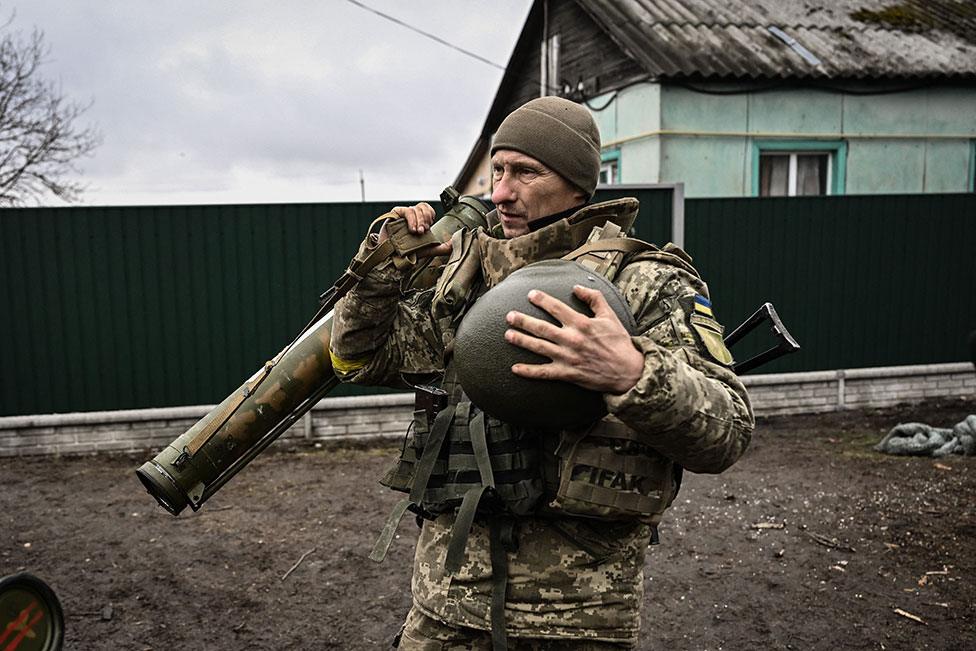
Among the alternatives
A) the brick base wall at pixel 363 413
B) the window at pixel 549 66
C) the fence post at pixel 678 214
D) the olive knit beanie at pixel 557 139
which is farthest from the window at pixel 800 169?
the olive knit beanie at pixel 557 139

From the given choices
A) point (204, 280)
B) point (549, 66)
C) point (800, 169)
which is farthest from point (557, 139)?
point (549, 66)

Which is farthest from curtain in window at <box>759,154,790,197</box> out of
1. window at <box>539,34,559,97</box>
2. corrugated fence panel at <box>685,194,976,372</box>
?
window at <box>539,34,559,97</box>

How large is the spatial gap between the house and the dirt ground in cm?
491

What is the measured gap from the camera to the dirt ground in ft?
13.1

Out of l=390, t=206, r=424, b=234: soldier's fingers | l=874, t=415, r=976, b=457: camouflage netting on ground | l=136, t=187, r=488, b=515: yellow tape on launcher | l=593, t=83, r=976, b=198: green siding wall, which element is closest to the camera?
l=390, t=206, r=424, b=234: soldier's fingers

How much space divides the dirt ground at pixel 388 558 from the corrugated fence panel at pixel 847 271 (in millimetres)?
1684

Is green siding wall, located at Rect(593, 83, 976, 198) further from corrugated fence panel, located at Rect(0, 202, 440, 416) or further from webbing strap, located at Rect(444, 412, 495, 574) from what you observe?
webbing strap, located at Rect(444, 412, 495, 574)

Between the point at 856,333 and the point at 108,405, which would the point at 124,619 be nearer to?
the point at 108,405

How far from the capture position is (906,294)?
8391 mm

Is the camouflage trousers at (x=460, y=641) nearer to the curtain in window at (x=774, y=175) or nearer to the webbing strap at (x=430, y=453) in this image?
the webbing strap at (x=430, y=453)

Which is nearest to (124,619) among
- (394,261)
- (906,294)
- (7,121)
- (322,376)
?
(322,376)

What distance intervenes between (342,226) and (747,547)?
4.39 metres

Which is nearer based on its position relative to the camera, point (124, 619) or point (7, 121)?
point (124, 619)

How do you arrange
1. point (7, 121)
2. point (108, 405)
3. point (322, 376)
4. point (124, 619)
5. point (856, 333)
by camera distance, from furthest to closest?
point (7, 121)
point (856, 333)
point (108, 405)
point (124, 619)
point (322, 376)
